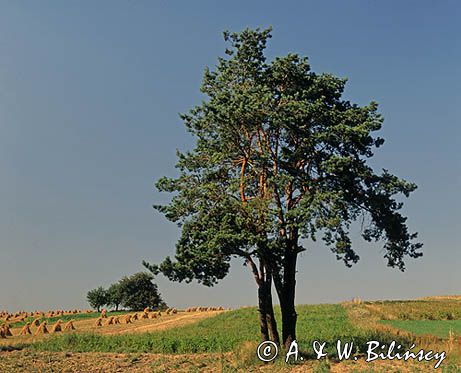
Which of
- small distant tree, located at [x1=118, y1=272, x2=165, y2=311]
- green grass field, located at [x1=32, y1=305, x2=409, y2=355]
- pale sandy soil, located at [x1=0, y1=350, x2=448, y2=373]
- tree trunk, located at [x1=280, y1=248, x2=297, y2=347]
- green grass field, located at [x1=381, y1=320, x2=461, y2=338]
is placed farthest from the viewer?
small distant tree, located at [x1=118, y1=272, x2=165, y2=311]

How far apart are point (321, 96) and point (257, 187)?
535 centimetres

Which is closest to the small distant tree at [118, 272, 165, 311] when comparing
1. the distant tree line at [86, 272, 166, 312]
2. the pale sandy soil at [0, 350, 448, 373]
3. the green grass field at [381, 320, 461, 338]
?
the distant tree line at [86, 272, 166, 312]

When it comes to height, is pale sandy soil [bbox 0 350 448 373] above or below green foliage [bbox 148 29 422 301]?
below

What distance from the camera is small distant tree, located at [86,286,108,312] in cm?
10381

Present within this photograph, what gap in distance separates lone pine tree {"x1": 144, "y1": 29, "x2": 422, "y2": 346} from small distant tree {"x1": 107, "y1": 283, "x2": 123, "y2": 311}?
81.6 meters

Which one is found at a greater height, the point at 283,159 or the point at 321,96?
the point at 321,96

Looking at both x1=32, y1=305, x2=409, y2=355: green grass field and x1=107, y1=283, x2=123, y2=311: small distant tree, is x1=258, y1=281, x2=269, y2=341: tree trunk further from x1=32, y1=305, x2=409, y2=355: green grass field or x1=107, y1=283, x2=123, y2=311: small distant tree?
x1=107, y1=283, x2=123, y2=311: small distant tree

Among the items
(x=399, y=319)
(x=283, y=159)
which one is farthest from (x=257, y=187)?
(x=399, y=319)

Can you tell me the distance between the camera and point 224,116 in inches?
898

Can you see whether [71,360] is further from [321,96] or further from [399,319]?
[399,319]

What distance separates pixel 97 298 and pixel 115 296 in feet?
16.8

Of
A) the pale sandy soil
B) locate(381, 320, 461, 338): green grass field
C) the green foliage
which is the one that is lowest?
locate(381, 320, 461, 338): green grass field

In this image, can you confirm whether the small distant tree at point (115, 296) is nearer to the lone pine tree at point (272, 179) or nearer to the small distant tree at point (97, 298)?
the small distant tree at point (97, 298)

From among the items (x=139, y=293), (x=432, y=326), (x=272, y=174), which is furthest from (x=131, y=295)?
(x=272, y=174)
